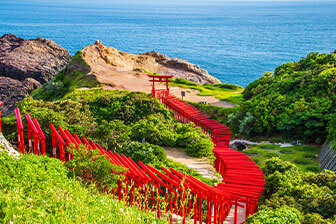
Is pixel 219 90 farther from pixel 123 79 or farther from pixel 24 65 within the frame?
pixel 24 65

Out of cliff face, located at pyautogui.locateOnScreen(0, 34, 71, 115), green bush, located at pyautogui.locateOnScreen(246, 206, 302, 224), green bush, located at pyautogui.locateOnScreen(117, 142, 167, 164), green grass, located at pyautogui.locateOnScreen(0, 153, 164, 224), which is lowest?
cliff face, located at pyautogui.locateOnScreen(0, 34, 71, 115)

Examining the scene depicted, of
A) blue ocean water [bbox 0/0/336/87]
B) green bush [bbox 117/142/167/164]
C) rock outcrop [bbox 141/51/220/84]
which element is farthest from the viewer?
blue ocean water [bbox 0/0/336/87]

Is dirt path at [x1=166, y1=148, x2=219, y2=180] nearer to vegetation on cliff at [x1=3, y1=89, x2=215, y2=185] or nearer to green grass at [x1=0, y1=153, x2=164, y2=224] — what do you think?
vegetation on cliff at [x1=3, y1=89, x2=215, y2=185]

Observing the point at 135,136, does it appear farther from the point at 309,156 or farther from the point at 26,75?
the point at 26,75

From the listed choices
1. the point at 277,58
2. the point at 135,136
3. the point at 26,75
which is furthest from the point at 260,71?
the point at 135,136

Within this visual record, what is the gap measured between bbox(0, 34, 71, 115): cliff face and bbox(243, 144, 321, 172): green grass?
102 ft

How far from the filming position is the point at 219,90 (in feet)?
144

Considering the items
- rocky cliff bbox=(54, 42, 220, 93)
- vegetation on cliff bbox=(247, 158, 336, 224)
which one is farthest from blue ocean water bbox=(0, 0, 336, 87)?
vegetation on cliff bbox=(247, 158, 336, 224)

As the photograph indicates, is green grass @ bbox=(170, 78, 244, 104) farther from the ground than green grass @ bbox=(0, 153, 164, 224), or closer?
closer

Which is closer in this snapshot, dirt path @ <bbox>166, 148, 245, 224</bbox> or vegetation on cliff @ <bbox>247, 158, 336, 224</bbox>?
vegetation on cliff @ <bbox>247, 158, 336, 224</bbox>

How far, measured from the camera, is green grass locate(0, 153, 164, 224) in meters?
8.40

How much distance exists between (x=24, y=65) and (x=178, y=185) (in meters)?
50.1

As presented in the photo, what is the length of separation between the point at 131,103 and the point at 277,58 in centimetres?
8171

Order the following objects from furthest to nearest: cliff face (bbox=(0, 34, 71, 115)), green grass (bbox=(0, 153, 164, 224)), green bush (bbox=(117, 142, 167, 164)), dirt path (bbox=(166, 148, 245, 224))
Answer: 1. cliff face (bbox=(0, 34, 71, 115))
2. dirt path (bbox=(166, 148, 245, 224))
3. green bush (bbox=(117, 142, 167, 164))
4. green grass (bbox=(0, 153, 164, 224))
